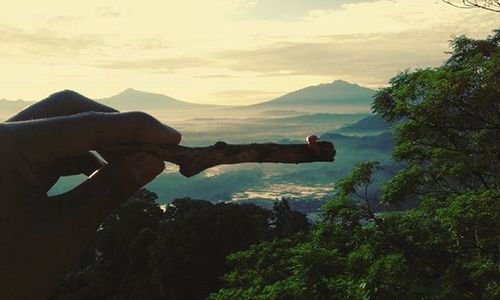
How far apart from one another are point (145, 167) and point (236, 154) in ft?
2.36

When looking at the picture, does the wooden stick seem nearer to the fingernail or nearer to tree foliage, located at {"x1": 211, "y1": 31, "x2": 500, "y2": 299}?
the fingernail

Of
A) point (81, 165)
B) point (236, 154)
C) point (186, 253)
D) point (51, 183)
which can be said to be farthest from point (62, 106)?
point (186, 253)

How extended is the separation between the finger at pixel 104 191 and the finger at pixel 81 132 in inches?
8.5

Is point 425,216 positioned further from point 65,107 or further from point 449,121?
point 65,107

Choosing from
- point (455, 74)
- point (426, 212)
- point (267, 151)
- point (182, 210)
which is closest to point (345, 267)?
point (426, 212)

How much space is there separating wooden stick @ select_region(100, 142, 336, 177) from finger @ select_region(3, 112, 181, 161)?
0.20 meters

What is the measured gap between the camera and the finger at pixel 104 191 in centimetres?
365

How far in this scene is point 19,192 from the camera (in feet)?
11.2

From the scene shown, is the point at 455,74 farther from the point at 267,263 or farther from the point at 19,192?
the point at 19,192

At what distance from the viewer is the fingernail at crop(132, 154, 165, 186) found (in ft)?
13.0

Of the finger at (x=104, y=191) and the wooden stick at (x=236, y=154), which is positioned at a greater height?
the wooden stick at (x=236, y=154)

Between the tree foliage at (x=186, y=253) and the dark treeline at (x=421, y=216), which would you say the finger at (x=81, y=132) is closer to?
the dark treeline at (x=421, y=216)

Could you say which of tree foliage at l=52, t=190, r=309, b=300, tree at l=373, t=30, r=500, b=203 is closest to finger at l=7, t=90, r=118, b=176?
tree at l=373, t=30, r=500, b=203

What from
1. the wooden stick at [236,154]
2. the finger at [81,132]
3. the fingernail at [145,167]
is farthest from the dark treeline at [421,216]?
the finger at [81,132]
